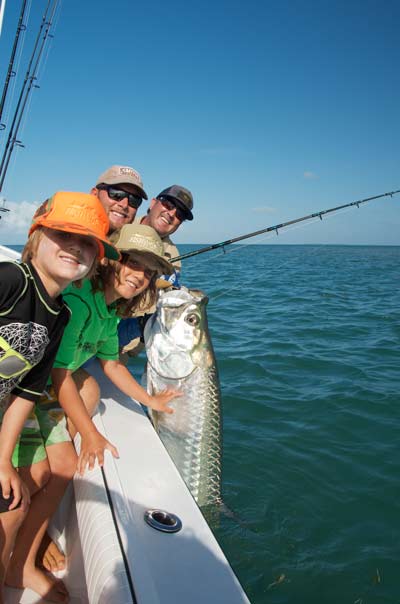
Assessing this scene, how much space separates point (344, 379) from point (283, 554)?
3.74 m

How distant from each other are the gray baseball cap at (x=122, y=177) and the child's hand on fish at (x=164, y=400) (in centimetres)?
190

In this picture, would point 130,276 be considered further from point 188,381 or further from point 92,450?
point 92,450

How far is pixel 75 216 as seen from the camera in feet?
6.06

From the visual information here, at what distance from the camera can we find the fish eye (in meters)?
3.03

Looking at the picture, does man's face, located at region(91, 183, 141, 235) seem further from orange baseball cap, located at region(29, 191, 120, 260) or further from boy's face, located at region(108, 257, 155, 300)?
orange baseball cap, located at region(29, 191, 120, 260)

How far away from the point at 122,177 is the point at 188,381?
77.2 inches

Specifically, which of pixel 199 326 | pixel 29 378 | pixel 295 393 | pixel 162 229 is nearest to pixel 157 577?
pixel 29 378

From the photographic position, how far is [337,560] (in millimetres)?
3158

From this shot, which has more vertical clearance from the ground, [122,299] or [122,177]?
[122,177]

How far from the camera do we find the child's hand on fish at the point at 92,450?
2309 mm

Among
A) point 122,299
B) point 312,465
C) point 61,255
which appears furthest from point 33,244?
→ point 312,465

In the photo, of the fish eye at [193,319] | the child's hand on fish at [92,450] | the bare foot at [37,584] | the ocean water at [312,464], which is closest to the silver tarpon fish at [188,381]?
the fish eye at [193,319]

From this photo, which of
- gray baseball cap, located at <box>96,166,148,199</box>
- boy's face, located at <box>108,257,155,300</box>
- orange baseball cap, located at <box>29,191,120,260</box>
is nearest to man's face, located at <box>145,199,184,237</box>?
gray baseball cap, located at <box>96,166,148,199</box>

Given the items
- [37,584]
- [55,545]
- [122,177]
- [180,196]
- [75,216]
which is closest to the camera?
[75,216]
